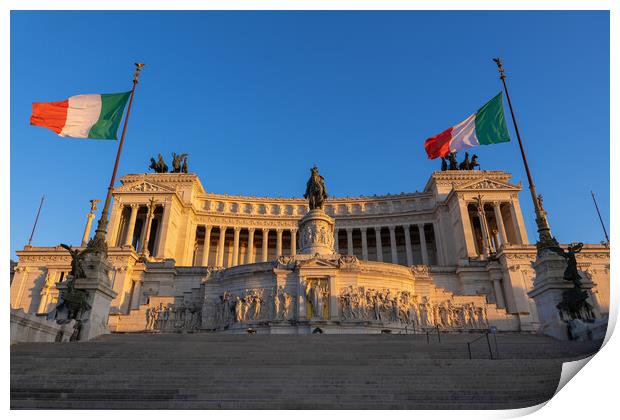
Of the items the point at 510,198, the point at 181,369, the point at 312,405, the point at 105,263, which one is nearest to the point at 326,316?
the point at 105,263

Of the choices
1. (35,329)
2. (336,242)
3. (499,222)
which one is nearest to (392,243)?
(336,242)

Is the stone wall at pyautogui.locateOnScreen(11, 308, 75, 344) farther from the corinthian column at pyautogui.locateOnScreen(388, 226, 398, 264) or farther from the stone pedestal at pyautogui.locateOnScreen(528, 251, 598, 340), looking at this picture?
the corinthian column at pyautogui.locateOnScreen(388, 226, 398, 264)

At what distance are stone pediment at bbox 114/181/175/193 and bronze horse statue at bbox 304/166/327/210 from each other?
3037 centimetres

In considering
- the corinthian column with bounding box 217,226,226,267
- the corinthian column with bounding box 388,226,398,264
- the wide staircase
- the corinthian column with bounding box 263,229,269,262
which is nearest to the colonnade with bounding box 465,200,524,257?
the corinthian column with bounding box 388,226,398,264

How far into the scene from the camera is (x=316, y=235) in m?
31.0

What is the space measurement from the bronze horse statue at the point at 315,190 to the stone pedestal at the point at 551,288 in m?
17.3

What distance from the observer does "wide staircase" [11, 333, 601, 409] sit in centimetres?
906

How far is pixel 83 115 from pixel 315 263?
1598cm

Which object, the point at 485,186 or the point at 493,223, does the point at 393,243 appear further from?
the point at 485,186

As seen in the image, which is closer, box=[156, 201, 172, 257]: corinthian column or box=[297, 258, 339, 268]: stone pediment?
box=[297, 258, 339, 268]: stone pediment

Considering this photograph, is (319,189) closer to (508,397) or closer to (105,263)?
(105,263)

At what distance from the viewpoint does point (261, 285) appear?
28719 mm

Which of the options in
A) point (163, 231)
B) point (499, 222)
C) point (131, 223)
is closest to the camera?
point (163, 231)

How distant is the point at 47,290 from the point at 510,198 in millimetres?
57303
